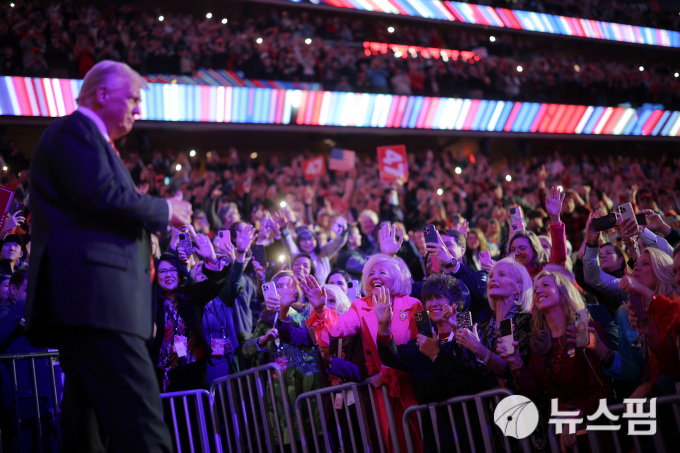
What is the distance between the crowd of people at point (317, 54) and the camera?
36.6 ft

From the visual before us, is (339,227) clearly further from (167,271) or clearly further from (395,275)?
(395,275)

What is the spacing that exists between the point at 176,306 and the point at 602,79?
15961mm

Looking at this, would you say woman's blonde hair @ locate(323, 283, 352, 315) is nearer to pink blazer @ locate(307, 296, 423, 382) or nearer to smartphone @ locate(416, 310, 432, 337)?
pink blazer @ locate(307, 296, 423, 382)

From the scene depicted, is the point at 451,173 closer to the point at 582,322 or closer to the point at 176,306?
the point at 176,306

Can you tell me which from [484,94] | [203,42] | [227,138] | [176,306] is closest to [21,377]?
Answer: [176,306]

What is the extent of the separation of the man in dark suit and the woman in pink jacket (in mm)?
2007

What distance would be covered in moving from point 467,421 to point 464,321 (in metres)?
0.58

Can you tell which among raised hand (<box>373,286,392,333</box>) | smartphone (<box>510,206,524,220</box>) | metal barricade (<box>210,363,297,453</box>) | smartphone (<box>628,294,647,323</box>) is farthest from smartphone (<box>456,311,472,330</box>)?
smartphone (<box>510,206,524,220</box>)

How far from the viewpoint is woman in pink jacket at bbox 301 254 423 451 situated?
12.8 feet

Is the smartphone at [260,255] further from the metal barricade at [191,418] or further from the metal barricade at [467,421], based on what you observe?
the metal barricade at [467,421]

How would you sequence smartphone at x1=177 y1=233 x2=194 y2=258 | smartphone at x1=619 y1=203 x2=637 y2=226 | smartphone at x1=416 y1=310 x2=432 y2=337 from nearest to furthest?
smartphone at x1=416 y1=310 x2=432 y2=337 → smartphone at x1=619 y1=203 x2=637 y2=226 → smartphone at x1=177 y1=233 x2=194 y2=258

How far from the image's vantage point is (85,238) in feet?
6.79

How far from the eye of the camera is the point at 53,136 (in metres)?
2.20

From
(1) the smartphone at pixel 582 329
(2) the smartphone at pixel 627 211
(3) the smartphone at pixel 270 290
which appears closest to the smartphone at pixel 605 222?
(2) the smartphone at pixel 627 211
